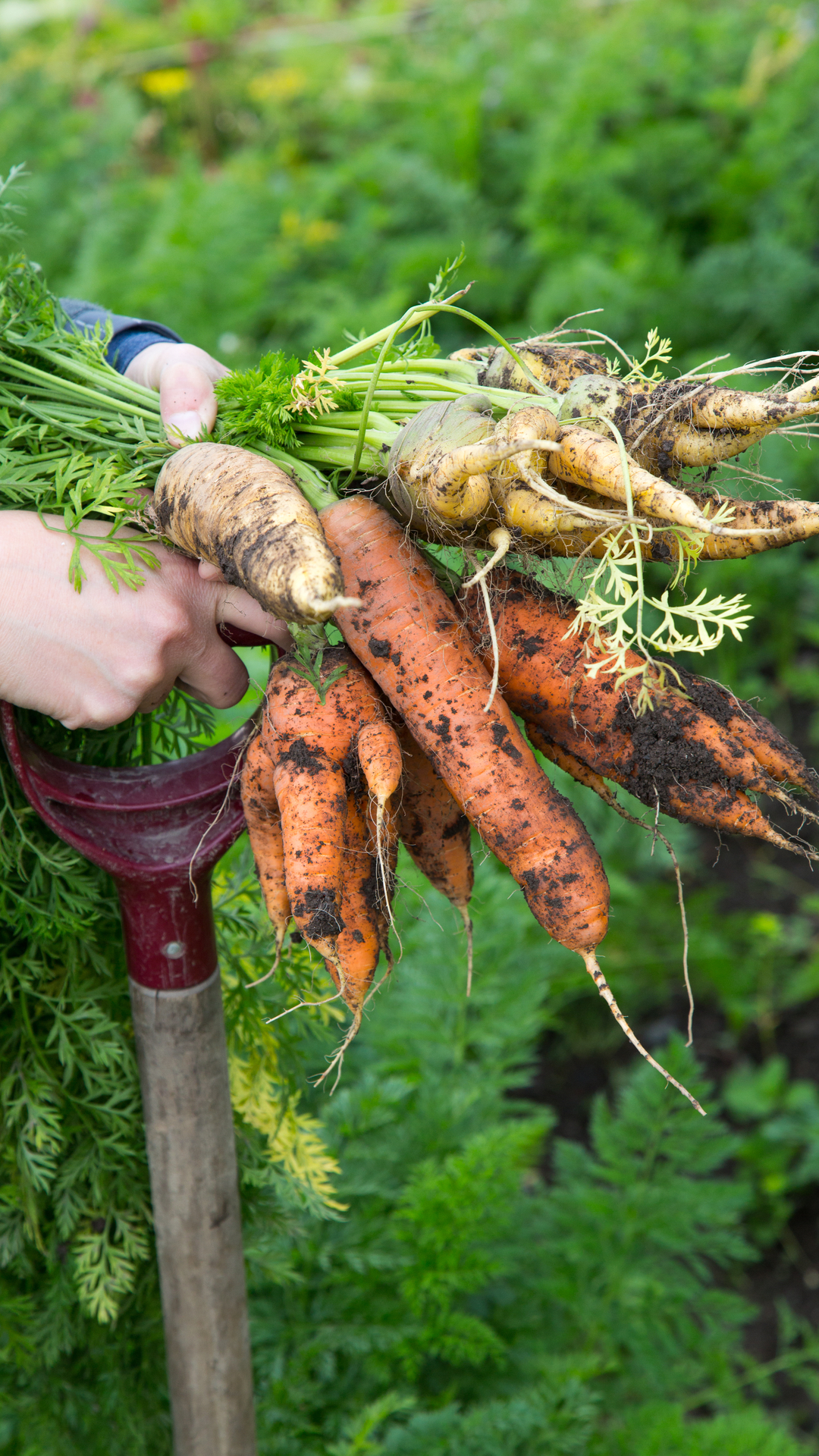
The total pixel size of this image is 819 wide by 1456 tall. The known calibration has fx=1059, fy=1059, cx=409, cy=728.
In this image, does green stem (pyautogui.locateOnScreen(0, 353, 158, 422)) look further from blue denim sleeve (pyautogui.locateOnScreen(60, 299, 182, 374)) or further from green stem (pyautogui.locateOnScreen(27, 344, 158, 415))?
blue denim sleeve (pyautogui.locateOnScreen(60, 299, 182, 374))

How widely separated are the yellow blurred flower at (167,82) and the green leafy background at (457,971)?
0.03m

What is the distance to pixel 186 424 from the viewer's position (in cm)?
113

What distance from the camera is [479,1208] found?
1.75 metres

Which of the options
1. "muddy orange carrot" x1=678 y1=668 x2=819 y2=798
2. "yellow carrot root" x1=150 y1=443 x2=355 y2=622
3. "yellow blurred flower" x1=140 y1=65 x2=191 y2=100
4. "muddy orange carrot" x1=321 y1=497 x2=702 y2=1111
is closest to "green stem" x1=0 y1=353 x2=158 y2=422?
"yellow carrot root" x1=150 y1=443 x2=355 y2=622

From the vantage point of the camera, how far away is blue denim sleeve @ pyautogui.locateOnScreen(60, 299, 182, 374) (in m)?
1.38

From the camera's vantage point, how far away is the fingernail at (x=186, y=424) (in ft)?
3.70

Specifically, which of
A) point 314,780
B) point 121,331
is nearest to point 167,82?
point 121,331

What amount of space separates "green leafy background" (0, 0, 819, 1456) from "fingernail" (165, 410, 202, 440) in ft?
1.35

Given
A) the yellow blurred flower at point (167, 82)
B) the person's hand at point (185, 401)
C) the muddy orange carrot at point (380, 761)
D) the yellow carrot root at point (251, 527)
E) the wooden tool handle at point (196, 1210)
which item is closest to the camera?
the yellow carrot root at point (251, 527)

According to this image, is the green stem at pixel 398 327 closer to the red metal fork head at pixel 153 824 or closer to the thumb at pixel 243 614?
the thumb at pixel 243 614

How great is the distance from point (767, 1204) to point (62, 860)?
2172 millimetres

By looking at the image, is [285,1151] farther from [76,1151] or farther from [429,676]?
[429,676]

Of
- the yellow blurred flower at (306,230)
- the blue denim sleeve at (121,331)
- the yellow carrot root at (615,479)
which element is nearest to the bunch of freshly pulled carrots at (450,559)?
the yellow carrot root at (615,479)

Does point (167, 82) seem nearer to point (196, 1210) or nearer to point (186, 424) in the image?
point (186, 424)
